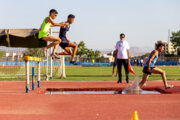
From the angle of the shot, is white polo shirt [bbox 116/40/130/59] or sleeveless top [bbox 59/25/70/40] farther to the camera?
white polo shirt [bbox 116/40/130/59]

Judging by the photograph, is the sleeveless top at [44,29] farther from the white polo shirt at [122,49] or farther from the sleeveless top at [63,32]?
the white polo shirt at [122,49]

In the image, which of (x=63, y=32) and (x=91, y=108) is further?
(x=63, y=32)

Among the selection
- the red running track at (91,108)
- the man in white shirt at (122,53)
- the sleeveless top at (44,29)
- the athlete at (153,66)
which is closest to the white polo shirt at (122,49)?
the man in white shirt at (122,53)

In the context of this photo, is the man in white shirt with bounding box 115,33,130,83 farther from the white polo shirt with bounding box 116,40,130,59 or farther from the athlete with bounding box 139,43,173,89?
the athlete with bounding box 139,43,173,89

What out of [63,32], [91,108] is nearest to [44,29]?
[63,32]

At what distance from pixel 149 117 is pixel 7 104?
3.20m

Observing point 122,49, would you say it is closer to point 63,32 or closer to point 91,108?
point 63,32

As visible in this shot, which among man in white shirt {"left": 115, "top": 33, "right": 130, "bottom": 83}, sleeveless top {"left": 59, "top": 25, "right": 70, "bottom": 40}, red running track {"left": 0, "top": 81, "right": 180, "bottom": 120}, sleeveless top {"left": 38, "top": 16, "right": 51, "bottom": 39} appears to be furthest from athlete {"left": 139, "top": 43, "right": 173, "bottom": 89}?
man in white shirt {"left": 115, "top": 33, "right": 130, "bottom": 83}

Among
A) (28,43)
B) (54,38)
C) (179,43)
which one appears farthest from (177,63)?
(54,38)

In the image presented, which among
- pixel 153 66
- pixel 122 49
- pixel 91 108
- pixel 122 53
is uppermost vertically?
pixel 122 49

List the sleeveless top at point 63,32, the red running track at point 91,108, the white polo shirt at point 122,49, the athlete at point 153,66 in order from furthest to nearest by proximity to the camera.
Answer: the white polo shirt at point 122,49, the athlete at point 153,66, the sleeveless top at point 63,32, the red running track at point 91,108

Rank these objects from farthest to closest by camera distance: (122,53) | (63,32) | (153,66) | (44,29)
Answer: (122,53) < (153,66) < (63,32) < (44,29)

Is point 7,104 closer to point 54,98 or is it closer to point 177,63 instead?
point 54,98

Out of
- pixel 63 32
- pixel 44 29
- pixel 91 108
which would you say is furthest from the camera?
pixel 63 32
